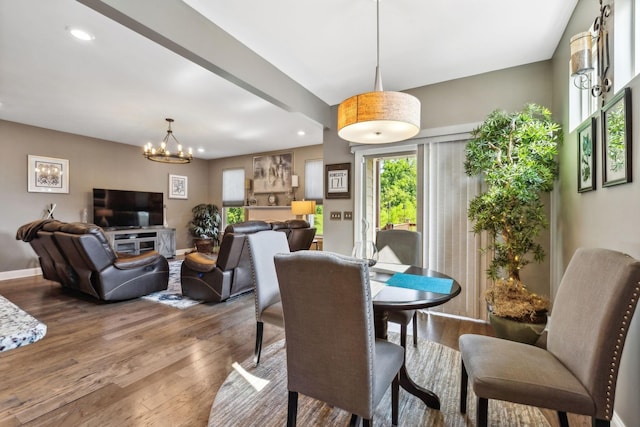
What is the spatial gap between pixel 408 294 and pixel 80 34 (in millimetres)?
3308

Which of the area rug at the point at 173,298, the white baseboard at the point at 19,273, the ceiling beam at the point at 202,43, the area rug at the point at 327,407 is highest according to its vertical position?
the ceiling beam at the point at 202,43

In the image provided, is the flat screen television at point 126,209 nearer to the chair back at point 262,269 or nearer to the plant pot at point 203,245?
the plant pot at point 203,245

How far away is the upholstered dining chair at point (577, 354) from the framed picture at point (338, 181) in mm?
2691

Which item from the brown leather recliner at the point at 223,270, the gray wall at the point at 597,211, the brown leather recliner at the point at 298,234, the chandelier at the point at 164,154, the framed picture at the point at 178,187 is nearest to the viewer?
the gray wall at the point at 597,211

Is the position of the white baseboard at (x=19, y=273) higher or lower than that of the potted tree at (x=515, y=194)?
lower

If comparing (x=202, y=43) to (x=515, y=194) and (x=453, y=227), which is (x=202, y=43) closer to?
(x=515, y=194)

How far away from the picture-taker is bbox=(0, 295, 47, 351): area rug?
0.53 metres

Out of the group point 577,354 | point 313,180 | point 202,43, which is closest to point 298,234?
point 313,180

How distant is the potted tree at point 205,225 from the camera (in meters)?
7.62

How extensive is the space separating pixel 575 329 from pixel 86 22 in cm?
375

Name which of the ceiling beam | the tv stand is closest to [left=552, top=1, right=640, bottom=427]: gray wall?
the ceiling beam

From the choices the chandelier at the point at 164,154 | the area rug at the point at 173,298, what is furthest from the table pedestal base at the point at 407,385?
the chandelier at the point at 164,154

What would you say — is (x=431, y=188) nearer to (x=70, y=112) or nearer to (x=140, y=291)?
(x=140, y=291)

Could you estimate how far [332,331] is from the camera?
117 centimetres
